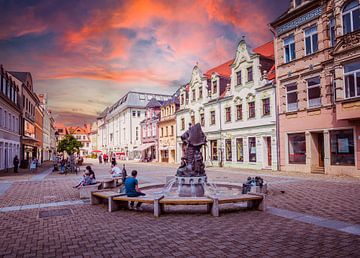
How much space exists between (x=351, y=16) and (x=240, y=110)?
44.5ft

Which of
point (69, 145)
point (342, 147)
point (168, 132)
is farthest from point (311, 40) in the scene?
point (69, 145)

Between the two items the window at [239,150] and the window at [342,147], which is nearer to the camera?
the window at [342,147]

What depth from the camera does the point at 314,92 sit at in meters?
22.8

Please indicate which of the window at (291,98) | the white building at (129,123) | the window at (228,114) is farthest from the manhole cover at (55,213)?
the white building at (129,123)

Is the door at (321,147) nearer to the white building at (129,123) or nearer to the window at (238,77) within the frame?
the window at (238,77)

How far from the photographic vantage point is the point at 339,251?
5496 mm

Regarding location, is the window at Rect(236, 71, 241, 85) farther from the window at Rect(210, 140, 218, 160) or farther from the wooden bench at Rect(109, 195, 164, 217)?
the wooden bench at Rect(109, 195, 164, 217)

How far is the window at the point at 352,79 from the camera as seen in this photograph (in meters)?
19.1

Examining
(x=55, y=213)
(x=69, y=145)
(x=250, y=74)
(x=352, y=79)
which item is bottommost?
(x=55, y=213)

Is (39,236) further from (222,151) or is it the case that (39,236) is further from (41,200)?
(222,151)

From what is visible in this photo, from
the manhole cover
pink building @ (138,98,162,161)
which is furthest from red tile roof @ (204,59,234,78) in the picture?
the manhole cover

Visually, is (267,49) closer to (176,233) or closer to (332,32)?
(332,32)

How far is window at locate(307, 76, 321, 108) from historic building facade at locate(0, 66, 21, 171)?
28.1 metres

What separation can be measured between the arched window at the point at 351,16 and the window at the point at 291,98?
5.80 m
